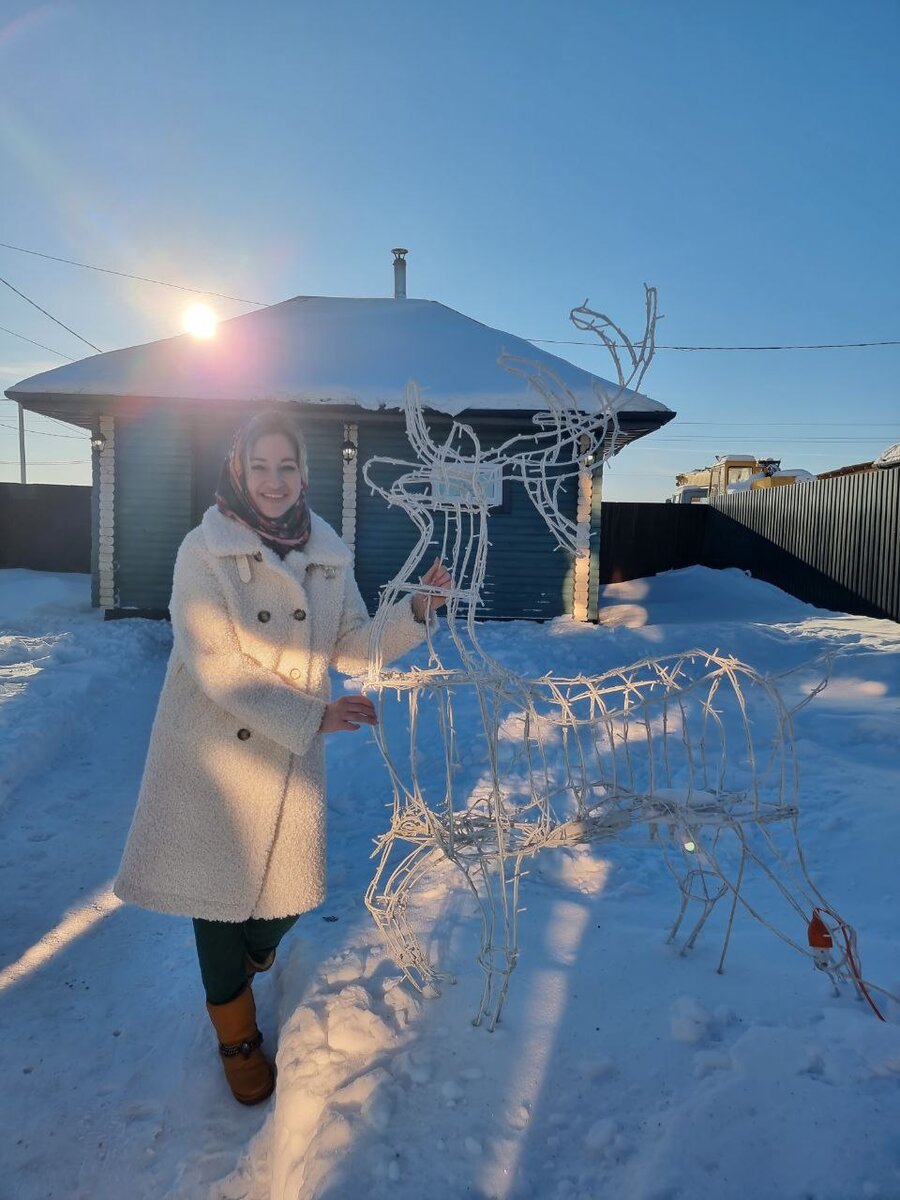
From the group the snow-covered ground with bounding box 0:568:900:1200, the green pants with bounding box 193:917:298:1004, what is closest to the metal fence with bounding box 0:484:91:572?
the snow-covered ground with bounding box 0:568:900:1200

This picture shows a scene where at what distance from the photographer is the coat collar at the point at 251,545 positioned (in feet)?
5.98

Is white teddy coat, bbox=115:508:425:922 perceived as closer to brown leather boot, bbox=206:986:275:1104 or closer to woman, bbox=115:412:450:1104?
woman, bbox=115:412:450:1104

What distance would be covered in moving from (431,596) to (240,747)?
646 mm

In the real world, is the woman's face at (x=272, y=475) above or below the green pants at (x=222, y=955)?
above

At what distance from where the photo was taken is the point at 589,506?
352 inches

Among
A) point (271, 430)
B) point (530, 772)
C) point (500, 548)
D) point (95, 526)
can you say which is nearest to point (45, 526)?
point (95, 526)

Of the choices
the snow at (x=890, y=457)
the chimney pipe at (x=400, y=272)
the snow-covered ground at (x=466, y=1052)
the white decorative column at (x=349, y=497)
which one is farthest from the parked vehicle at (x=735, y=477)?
the snow-covered ground at (x=466, y=1052)

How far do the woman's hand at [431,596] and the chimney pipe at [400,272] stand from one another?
12171 millimetres

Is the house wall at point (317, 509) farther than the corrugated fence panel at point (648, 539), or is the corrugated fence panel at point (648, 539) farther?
the corrugated fence panel at point (648, 539)

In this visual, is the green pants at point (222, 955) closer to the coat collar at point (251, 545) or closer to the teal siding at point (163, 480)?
the coat collar at point (251, 545)

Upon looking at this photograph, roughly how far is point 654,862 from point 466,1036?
1.63 metres

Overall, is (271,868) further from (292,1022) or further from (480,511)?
(480,511)

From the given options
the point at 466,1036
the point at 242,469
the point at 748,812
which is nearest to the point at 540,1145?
the point at 466,1036

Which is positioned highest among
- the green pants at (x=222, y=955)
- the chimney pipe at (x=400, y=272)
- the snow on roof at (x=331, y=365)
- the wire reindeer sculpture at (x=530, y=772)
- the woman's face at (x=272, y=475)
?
the chimney pipe at (x=400, y=272)
